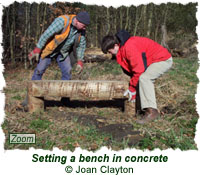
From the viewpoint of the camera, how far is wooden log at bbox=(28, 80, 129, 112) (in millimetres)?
3768

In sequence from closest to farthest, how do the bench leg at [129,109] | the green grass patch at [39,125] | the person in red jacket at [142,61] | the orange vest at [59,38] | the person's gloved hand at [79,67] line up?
1. the green grass patch at [39,125]
2. the person in red jacket at [142,61]
3. the bench leg at [129,109]
4. the orange vest at [59,38]
5. the person's gloved hand at [79,67]

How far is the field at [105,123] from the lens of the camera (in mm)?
2879

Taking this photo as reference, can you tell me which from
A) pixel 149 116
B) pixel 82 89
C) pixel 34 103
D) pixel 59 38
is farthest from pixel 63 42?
pixel 149 116

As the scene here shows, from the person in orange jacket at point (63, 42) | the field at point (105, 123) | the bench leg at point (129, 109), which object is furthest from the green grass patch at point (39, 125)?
the bench leg at point (129, 109)

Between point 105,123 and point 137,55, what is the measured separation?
1202 mm

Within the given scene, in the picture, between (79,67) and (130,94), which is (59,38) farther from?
(130,94)

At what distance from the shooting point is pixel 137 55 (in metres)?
3.42

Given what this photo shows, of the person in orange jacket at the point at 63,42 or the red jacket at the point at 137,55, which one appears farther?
the person in orange jacket at the point at 63,42

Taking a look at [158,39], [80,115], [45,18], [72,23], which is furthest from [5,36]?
[158,39]

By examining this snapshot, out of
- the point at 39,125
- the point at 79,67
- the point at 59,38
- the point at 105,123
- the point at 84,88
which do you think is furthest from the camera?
the point at 79,67

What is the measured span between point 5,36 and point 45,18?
5.75ft

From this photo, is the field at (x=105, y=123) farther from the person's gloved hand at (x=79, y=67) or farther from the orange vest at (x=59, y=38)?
the orange vest at (x=59, y=38)

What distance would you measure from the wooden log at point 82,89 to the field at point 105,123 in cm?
39

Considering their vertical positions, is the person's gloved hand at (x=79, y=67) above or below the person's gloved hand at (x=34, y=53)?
below
